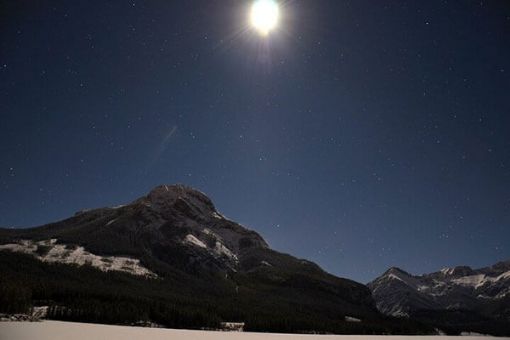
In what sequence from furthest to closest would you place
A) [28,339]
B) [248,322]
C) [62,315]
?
[248,322] < [62,315] < [28,339]

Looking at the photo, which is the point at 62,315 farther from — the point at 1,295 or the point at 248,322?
the point at 248,322

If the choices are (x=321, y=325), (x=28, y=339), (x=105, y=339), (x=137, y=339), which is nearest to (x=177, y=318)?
(x=321, y=325)

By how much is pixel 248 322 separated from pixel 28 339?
402 feet

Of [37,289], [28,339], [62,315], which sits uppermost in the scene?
[37,289]

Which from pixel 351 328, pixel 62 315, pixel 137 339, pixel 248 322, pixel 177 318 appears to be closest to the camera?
pixel 137 339

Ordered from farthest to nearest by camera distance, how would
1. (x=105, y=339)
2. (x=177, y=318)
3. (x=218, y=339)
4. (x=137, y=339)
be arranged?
(x=177, y=318), (x=218, y=339), (x=137, y=339), (x=105, y=339)

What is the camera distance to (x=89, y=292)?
168625 mm

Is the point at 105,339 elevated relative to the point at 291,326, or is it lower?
lower

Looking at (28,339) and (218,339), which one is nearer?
(28,339)

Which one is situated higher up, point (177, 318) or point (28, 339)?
point (177, 318)

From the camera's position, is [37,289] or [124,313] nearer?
[124,313]

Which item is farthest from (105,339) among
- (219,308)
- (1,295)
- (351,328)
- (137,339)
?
(351,328)

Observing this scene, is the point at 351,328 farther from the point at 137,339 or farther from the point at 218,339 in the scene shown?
the point at 137,339

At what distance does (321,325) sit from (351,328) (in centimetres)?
2094
